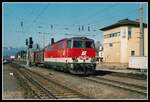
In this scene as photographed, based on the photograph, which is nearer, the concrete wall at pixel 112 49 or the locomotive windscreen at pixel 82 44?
the locomotive windscreen at pixel 82 44

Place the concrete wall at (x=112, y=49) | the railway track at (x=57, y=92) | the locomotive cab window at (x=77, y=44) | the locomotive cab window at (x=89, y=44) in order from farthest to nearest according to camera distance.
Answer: the concrete wall at (x=112, y=49) → the locomotive cab window at (x=89, y=44) → the locomotive cab window at (x=77, y=44) → the railway track at (x=57, y=92)

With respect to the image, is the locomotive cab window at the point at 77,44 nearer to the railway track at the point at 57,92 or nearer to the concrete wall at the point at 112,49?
the railway track at the point at 57,92

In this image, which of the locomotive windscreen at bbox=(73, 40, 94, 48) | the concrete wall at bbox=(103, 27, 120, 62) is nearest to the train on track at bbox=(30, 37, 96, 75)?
the locomotive windscreen at bbox=(73, 40, 94, 48)

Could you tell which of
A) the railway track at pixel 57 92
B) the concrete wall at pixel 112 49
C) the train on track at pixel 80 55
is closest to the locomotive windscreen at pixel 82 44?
the train on track at pixel 80 55

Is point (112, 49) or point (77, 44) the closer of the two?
point (77, 44)

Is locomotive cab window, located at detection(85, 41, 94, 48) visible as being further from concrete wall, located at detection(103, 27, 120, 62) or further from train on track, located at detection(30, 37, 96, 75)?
concrete wall, located at detection(103, 27, 120, 62)

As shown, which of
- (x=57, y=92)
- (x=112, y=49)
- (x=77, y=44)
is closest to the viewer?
(x=57, y=92)

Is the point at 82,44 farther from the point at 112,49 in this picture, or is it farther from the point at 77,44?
the point at 112,49

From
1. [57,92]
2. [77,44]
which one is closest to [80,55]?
[77,44]

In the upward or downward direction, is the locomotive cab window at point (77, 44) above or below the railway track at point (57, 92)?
above

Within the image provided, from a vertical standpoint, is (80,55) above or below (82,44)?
below

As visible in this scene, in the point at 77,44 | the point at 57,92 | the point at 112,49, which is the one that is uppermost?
the point at 112,49

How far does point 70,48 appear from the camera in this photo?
27.1m

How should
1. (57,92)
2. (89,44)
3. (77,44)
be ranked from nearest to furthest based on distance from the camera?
(57,92) → (77,44) → (89,44)
